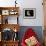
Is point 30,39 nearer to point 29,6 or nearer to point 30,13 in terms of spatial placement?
point 30,13

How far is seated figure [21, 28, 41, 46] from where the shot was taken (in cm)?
511

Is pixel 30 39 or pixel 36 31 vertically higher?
pixel 36 31

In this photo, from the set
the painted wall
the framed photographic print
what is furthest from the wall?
the framed photographic print

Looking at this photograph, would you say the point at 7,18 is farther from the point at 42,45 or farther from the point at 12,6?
the point at 42,45

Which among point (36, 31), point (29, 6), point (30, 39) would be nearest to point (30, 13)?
point (29, 6)

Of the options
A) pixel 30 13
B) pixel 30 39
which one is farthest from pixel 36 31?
pixel 30 13

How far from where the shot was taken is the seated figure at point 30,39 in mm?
5113

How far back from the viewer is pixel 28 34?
→ 540 cm

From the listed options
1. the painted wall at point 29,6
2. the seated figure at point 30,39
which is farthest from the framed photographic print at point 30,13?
the seated figure at point 30,39

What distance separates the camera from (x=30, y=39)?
5156 mm

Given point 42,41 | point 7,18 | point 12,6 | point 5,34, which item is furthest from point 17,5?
point 42,41

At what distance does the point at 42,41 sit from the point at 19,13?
4.41 ft

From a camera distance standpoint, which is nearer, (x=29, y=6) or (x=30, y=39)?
(x=30, y=39)

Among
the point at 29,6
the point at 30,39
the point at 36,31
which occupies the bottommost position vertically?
the point at 30,39
